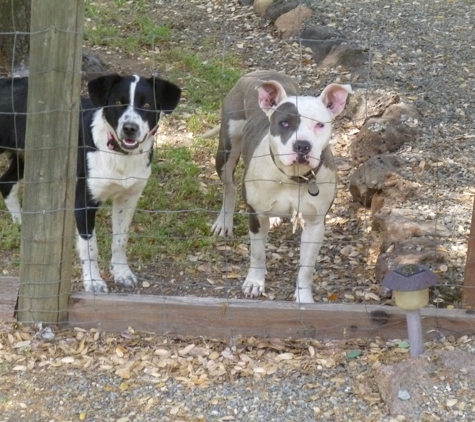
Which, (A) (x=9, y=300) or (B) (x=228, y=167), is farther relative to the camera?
(B) (x=228, y=167)

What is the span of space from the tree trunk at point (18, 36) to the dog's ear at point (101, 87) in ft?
8.06

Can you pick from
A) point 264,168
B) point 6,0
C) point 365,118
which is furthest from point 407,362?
point 6,0

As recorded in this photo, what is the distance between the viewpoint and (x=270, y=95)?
4.37 m

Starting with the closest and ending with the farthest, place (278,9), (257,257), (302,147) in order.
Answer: (302,147) → (257,257) → (278,9)

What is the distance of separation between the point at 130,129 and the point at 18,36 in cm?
285

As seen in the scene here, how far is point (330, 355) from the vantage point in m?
4.07

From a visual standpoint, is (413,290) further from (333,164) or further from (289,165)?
(333,164)

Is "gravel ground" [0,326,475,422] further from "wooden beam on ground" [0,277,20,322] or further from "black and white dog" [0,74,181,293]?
"black and white dog" [0,74,181,293]

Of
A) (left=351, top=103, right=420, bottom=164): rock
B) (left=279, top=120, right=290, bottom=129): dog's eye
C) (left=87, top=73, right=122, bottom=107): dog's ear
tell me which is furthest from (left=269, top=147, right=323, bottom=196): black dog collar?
(left=351, top=103, right=420, bottom=164): rock

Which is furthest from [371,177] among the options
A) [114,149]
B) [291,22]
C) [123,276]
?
[291,22]

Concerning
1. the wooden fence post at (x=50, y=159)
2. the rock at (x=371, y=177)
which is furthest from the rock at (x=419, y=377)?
the rock at (x=371, y=177)

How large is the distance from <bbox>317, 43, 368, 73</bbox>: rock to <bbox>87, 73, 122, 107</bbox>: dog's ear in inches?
174

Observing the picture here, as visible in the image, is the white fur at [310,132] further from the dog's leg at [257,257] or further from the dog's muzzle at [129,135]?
the dog's muzzle at [129,135]

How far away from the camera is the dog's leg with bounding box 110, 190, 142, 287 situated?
16.3 feet
